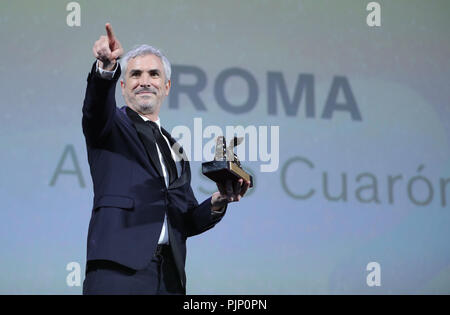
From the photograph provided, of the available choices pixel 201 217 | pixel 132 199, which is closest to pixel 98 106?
pixel 132 199

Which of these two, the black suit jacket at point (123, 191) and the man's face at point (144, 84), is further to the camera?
the man's face at point (144, 84)

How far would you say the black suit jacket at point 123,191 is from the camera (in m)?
1.76

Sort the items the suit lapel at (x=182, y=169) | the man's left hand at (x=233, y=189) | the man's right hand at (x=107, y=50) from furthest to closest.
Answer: the suit lapel at (x=182, y=169), the man's left hand at (x=233, y=189), the man's right hand at (x=107, y=50)

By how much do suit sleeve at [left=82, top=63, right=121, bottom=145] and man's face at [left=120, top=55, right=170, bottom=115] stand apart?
25 cm

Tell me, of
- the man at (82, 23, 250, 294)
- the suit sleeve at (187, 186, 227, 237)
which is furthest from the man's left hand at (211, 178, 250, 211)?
the suit sleeve at (187, 186, 227, 237)

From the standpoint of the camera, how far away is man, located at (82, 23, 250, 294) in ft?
5.70

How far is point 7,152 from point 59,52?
0.55 metres

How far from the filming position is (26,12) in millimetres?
3133

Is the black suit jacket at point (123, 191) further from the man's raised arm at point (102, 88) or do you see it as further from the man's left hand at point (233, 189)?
the man's left hand at point (233, 189)

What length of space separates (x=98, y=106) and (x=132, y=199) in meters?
0.28

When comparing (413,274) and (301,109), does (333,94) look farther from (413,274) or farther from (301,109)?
(413,274)

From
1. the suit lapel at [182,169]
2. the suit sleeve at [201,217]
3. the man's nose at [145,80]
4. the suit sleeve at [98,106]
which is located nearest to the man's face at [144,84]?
the man's nose at [145,80]

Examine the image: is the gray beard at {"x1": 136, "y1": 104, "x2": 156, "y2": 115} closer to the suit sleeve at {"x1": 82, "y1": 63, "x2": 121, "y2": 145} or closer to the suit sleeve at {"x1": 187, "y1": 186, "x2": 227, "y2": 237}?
the suit sleeve at {"x1": 82, "y1": 63, "x2": 121, "y2": 145}

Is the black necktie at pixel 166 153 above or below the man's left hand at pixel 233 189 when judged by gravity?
above
